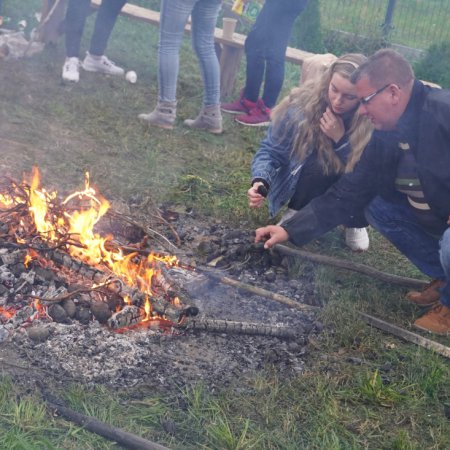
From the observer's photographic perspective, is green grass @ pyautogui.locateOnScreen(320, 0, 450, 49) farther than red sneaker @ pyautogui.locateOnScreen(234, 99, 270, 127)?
Yes

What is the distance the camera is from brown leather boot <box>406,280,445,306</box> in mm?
4688

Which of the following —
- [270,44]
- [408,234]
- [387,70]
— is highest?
[387,70]

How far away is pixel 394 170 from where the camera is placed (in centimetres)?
460

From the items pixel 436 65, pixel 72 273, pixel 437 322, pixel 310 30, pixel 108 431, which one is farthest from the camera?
pixel 310 30

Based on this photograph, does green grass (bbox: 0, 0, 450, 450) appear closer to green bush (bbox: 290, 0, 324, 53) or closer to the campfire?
the campfire

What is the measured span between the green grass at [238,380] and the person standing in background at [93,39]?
6.1 inches

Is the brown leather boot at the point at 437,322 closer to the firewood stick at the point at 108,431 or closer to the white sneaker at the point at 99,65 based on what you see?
the firewood stick at the point at 108,431

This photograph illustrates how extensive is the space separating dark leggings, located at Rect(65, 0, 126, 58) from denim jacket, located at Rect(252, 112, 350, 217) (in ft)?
11.4

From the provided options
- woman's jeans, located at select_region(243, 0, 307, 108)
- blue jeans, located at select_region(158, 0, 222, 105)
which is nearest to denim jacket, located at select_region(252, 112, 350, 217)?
blue jeans, located at select_region(158, 0, 222, 105)

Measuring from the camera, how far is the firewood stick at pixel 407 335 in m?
4.14

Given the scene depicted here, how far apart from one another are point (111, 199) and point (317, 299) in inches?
74.4

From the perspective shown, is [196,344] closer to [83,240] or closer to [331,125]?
[83,240]

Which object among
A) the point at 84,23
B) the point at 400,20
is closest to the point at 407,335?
the point at 84,23

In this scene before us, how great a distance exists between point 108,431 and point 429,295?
2415mm
